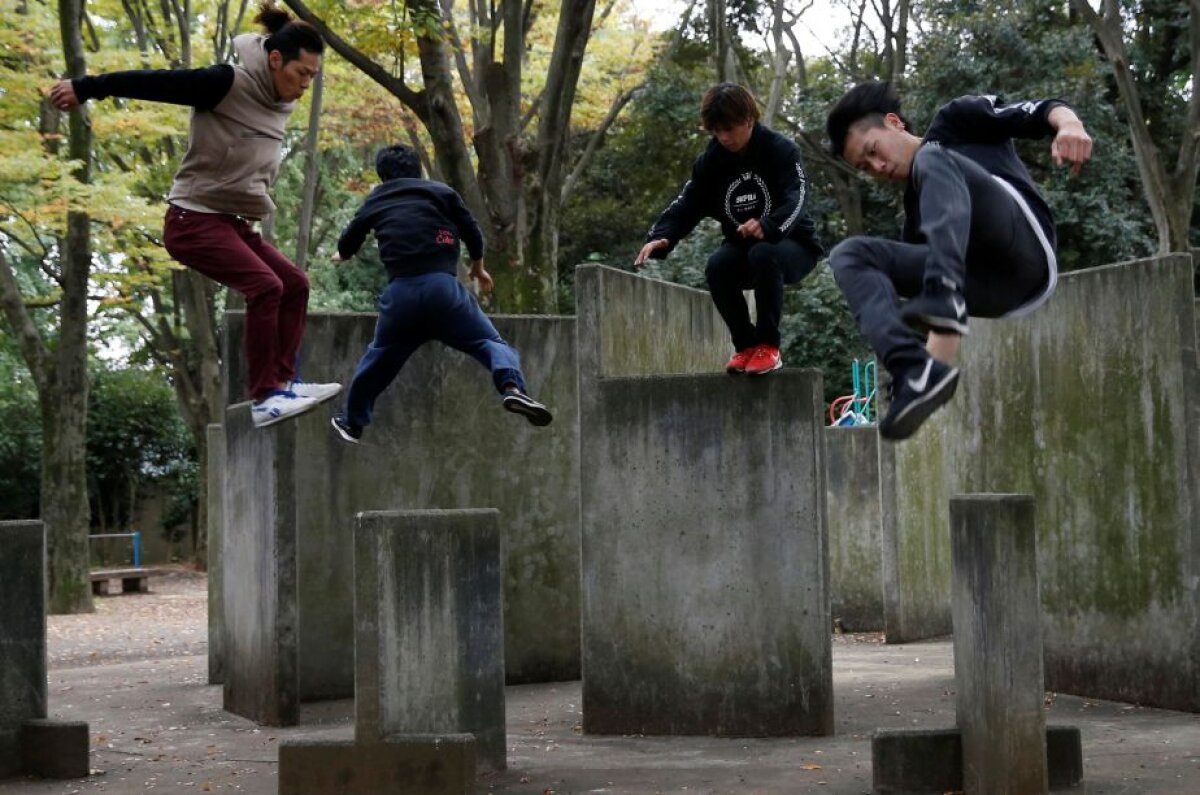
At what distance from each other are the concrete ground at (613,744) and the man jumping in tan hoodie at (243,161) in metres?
2.04

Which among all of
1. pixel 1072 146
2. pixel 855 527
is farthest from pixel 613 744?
pixel 855 527

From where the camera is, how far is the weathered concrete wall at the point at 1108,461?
884 centimetres

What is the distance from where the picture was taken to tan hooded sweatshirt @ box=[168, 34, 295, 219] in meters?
7.17

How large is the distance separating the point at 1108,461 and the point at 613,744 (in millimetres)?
3554

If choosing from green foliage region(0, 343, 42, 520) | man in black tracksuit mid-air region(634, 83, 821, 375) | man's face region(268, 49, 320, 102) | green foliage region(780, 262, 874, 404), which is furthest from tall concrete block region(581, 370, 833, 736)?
green foliage region(0, 343, 42, 520)

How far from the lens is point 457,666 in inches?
281

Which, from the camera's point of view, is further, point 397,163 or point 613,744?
point 397,163

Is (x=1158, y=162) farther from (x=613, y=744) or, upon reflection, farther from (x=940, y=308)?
(x=940, y=308)

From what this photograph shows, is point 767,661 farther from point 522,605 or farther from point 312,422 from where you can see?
point 312,422

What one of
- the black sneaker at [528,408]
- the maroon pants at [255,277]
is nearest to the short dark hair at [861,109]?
the black sneaker at [528,408]

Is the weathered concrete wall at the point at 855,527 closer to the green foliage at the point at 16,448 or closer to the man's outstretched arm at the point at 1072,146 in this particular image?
the man's outstretched arm at the point at 1072,146

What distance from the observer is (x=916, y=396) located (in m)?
4.91

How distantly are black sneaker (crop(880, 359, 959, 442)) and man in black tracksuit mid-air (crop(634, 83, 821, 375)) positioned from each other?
269 centimetres

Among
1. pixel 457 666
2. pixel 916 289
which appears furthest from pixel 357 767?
pixel 916 289
